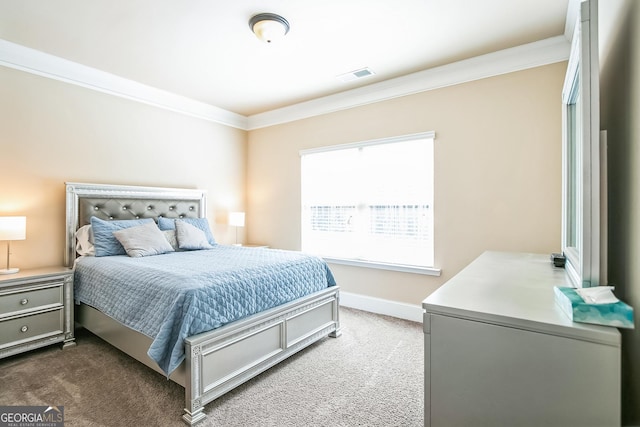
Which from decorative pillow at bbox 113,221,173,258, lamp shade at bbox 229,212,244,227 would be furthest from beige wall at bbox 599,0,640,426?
lamp shade at bbox 229,212,244,227

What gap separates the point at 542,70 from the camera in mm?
2664

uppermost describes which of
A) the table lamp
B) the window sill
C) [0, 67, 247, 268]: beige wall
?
[0, 67, 247, 268]: beige wall

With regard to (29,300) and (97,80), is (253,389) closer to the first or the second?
(29,300)

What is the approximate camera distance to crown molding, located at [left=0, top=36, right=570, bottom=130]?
2.69 meters

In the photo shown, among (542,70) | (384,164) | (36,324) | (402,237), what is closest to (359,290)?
(402,237)

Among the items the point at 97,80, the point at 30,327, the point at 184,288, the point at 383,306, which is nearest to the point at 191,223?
the point at 30,327

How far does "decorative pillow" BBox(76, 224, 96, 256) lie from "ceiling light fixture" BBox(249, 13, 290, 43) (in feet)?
8.12

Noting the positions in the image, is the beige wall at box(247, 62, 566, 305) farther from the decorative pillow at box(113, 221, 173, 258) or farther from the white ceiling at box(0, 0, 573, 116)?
the decorative pillow at box(113, 221, 173, 258)

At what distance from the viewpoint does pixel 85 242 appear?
2.99 metres

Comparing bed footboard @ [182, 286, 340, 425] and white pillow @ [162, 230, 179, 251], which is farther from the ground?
white pillow @ [162, 230, 179, 251]

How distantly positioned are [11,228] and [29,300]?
61 cm

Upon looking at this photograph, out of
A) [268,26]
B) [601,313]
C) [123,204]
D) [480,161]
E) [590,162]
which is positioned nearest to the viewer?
[601,313]

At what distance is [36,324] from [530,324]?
11.2ft
